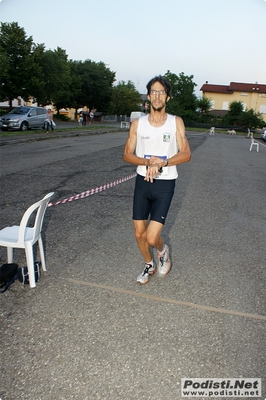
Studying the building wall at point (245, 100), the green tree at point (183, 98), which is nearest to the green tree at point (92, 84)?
the green tree at point (183, 98)

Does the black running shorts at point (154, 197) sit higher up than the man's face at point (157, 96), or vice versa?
the man's face at point (157, 96)

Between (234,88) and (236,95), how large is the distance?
5.74ft

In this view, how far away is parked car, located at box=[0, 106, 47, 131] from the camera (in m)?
25.6

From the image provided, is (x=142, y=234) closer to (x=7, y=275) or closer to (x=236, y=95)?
(x=7, y=275)

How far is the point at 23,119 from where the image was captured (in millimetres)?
26375

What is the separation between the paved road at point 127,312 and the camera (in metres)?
2.57

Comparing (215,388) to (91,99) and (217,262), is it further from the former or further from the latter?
(91,99)

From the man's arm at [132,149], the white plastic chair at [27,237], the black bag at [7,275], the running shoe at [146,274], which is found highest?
the man's arm at [132,149]

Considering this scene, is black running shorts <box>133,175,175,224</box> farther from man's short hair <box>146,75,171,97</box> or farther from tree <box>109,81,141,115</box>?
tree <box>109,81,141,115</box>

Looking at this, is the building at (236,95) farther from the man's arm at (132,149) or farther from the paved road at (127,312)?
the man's arm at (132,149)

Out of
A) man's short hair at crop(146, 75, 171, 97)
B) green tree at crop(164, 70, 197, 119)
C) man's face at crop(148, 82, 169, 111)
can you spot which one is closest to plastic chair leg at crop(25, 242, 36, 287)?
man's face at crop(148, 82, 169, 111)

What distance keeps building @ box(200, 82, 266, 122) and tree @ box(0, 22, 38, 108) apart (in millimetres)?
60626

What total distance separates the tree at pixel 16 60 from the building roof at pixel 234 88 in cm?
6101

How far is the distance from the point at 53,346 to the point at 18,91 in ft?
131
